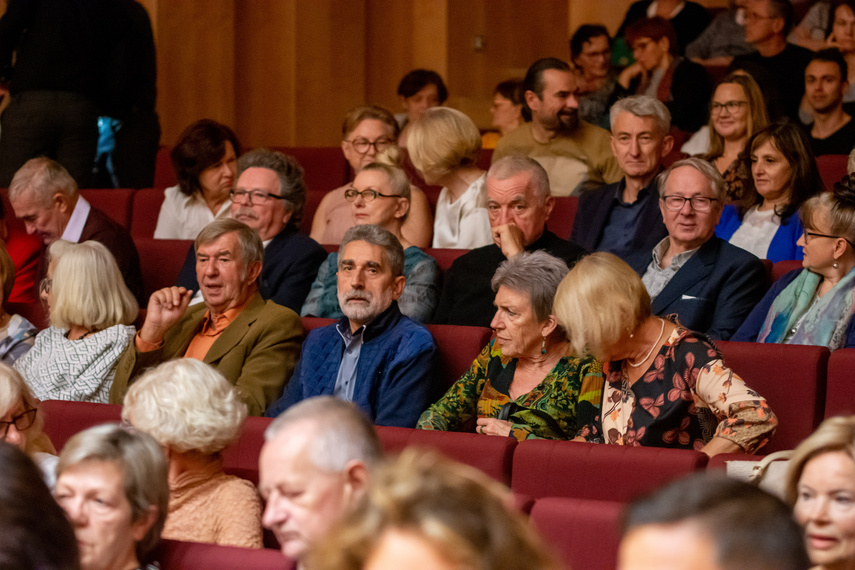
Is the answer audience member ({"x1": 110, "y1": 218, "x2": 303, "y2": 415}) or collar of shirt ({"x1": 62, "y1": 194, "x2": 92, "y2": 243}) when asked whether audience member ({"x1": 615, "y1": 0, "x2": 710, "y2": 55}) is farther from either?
audience member ({"x1": 110, "y1": 218, "x2": 303, "y2": 415})

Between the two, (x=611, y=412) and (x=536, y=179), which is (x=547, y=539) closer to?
(x=611, y=412)

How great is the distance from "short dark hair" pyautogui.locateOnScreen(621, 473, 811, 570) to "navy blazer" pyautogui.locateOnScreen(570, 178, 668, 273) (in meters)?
1.72

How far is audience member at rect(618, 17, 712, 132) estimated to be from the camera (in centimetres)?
351

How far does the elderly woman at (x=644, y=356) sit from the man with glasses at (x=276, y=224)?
887 millimetres

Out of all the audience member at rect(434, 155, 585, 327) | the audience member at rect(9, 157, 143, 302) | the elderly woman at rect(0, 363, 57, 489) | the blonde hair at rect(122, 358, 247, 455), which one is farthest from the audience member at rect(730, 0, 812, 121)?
the elderly woman at rect(0, 363, 57, 489)

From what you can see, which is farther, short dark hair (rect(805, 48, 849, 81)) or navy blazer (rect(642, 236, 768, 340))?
short dark hair (rect(805, 48, 849, 81))

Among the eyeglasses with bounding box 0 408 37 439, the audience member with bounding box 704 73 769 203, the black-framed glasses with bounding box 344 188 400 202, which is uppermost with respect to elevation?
the audience member with bounding box 704 73 769 203

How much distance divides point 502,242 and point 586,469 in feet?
2.74

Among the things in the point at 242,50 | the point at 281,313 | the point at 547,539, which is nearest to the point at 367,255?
the point at 281,313

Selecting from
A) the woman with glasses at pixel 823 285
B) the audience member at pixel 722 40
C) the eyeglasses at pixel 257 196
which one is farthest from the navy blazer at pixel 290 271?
the audience member at pixel 722 40

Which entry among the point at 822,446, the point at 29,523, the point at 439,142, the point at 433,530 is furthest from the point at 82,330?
the point at 433,530

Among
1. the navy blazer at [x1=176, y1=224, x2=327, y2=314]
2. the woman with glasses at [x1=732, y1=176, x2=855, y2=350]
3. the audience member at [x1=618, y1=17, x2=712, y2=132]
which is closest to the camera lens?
the woman with glasses at [x1=732, y1=176, x2=855, y2=350]

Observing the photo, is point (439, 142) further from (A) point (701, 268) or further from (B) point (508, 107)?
(B) point (508, 107)

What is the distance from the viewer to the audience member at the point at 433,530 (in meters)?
0.61
